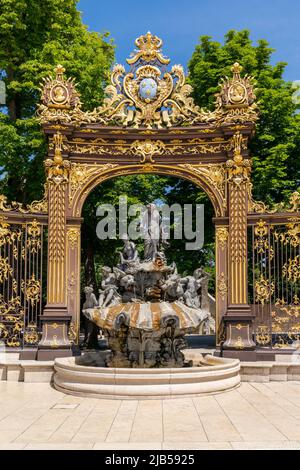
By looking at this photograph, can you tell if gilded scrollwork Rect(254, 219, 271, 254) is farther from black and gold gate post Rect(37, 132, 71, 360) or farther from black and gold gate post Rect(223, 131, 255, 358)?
black and gold gate post Rect(37, 132, 71, 360)

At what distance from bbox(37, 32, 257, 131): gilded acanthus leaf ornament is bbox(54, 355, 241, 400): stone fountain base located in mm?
5775

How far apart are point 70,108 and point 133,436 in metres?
8.03

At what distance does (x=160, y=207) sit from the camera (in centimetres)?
1912

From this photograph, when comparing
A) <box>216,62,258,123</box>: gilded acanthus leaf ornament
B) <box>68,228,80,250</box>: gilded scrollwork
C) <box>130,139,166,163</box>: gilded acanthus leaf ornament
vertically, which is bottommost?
<box>68,228,80,250</box>: gilded scrollwork

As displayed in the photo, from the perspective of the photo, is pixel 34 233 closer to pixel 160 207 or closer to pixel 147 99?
pixel 147 99

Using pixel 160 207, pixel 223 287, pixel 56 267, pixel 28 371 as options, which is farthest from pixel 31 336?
pixel 160 207


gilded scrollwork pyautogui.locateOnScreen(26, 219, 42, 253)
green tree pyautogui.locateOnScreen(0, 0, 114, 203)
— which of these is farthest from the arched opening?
gilded scrollwork pyautogui.locateOnScreen(26, 219, 42, 253)

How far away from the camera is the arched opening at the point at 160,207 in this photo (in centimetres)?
1678

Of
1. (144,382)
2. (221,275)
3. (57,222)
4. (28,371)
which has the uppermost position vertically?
(57,222)

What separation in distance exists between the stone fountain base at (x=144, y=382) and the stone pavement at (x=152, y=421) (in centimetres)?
13

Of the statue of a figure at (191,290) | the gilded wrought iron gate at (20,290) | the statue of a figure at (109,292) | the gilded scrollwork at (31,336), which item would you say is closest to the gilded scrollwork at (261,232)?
the statue of a figure at (191,290)

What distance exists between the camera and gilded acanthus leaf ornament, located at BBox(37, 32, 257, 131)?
1202 centimetres

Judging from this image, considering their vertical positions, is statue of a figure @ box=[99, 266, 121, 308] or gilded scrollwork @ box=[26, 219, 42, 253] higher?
gilded scrollwork @ box=[26, 219, 42, 253]

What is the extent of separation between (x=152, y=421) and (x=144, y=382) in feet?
5.06
